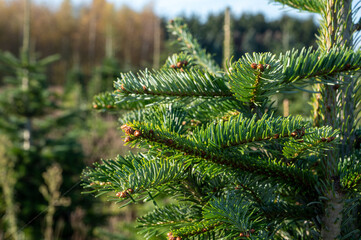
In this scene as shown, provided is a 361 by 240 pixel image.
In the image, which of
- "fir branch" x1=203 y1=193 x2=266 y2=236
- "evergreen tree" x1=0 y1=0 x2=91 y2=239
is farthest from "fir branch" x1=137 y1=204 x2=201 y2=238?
"evergreen tree" x1=0 y1=0 x2=91 y2=239

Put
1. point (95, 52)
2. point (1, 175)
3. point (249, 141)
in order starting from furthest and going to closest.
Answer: point (95, 52)
point (1, 175)
point (249, 141)

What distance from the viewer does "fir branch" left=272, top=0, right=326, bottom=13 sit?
0.70 metres

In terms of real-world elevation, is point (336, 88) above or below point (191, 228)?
above

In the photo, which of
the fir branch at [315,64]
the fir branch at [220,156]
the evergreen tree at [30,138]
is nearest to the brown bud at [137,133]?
the fir branch at [220,156]

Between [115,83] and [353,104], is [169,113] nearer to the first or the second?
[115,83]

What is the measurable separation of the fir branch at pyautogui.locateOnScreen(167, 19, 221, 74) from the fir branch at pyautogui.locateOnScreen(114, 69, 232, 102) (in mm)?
300

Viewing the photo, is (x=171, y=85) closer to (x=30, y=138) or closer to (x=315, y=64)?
(x=315, y=64)

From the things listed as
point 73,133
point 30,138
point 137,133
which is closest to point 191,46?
point 137,133

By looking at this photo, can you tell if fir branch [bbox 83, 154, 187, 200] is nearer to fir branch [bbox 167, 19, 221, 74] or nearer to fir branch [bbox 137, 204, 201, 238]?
fir branch [bbox 137, 204, 201, 238]

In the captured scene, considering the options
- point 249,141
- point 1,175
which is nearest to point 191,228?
point 249,141

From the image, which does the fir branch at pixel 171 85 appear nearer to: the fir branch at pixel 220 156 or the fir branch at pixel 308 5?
the fir branch at pixel 220 156

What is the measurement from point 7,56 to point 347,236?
526 cm

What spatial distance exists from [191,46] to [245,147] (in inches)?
18.1

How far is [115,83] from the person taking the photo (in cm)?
57
